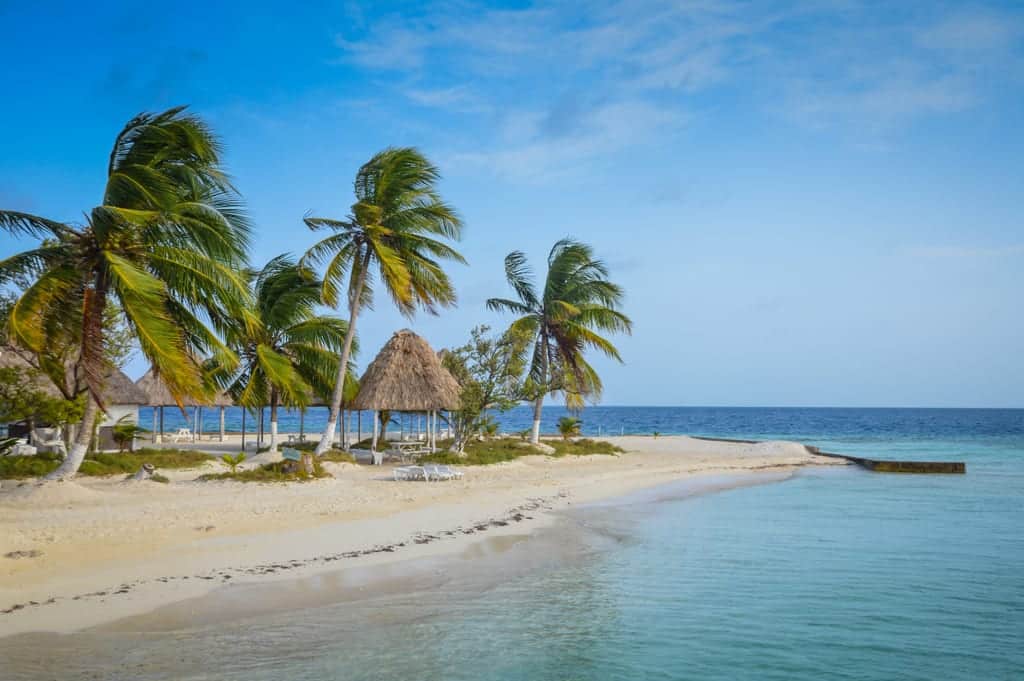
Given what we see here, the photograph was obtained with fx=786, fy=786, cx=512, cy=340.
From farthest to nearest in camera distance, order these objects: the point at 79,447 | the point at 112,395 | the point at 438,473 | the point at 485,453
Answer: the point at 485,453 → the point at 112,395 → the point at 438,473 → the point at 79,447

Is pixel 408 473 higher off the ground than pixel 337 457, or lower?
lower

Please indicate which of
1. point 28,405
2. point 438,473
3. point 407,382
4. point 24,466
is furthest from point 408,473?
point 28,405

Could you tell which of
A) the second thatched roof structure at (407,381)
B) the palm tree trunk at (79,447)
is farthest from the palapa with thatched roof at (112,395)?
the palm tree trunk at (79,447)

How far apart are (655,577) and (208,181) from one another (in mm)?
11088

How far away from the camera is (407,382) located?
22.2 m

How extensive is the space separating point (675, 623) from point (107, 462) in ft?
44.0

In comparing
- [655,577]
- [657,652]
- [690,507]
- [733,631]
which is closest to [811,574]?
[655,577]

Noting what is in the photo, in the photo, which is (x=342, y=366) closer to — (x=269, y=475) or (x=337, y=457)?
(x=337, y=457)

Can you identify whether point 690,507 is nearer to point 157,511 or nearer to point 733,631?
point 733,631

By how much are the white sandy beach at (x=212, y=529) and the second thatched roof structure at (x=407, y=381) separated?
117 inches

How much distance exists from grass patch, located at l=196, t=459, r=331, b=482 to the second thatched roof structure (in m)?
5.19

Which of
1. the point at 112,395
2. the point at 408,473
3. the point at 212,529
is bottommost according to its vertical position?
the point at 212,529

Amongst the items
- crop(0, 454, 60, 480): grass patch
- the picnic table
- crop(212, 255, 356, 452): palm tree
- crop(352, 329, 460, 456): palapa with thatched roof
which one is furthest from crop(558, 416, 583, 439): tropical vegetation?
crop(0, 454, 60, 480): grass patch

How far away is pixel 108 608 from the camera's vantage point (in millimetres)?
7266
